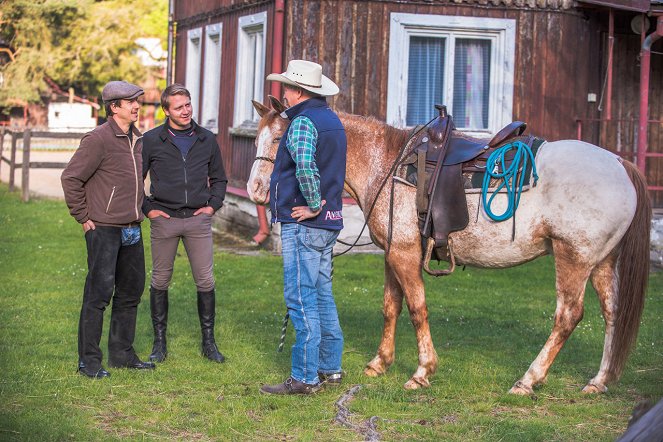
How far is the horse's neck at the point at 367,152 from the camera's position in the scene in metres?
7.18

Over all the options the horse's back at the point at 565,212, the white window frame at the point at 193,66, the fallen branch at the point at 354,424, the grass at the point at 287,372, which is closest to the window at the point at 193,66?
the white window frame at the point at 193,66

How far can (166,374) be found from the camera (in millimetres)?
7195

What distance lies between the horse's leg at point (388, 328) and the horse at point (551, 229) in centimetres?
22

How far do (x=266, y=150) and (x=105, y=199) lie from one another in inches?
43.9

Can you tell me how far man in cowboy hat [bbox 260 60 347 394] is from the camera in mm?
6410

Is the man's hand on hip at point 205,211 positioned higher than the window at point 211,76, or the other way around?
the window at point 211,76

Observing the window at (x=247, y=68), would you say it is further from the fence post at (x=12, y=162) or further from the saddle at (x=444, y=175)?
the saddle at (x=444, y=175)

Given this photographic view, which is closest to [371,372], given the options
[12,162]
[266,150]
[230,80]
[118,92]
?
[266,150]

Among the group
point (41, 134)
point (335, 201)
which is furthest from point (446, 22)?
point (41, 134)

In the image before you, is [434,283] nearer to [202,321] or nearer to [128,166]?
[202,321]

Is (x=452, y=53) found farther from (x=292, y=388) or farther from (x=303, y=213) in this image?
(x=292, y=388)

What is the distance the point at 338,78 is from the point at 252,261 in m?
2.74

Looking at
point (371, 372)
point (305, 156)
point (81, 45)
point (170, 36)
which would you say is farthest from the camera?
point (81, 45)

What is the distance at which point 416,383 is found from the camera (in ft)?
22.8
